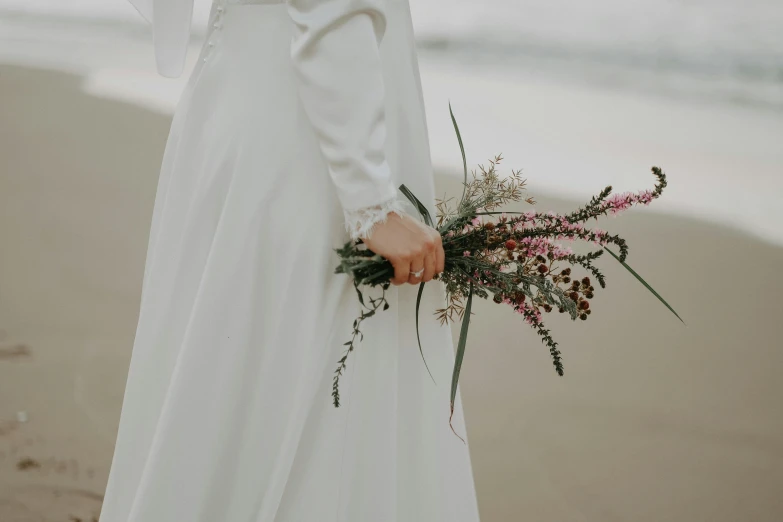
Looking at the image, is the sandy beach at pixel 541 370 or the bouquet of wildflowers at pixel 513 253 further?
the sandy beach at pixel 541 370

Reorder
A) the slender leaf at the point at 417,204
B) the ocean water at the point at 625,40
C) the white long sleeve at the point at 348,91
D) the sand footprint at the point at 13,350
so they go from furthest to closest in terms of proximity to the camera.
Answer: the ocean water at the point at 625,40
the sand footprint at the point at 13,350
the slender leaf at the point at 417,204
the white long sleeve at the point at 348,91

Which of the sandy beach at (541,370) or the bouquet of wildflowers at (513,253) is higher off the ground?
the bouquet of wildflowers at (513,253)

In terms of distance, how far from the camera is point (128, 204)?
3.15 m

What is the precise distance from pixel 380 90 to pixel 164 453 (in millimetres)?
505

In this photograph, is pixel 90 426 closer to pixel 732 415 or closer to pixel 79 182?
pixel 79 182

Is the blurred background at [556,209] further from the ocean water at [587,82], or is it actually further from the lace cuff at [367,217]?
the lace cuff at [367,217]

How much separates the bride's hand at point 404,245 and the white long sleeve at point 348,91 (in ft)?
0.05

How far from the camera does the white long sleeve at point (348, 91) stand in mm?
866

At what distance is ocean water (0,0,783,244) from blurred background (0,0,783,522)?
0.02 m

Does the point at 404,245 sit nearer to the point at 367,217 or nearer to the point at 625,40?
the point at 367,217

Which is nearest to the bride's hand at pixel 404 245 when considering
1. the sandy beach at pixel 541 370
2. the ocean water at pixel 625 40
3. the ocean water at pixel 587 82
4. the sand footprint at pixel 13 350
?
the sandy beach at pixel 541 370

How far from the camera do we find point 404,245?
2.93 feet

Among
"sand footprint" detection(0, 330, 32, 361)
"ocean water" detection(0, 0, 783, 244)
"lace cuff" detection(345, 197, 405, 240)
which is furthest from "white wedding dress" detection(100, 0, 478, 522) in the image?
"ocean water" detection(0, 0, 783, 244)

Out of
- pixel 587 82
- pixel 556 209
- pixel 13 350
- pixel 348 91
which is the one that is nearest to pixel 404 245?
pixel 348 91
